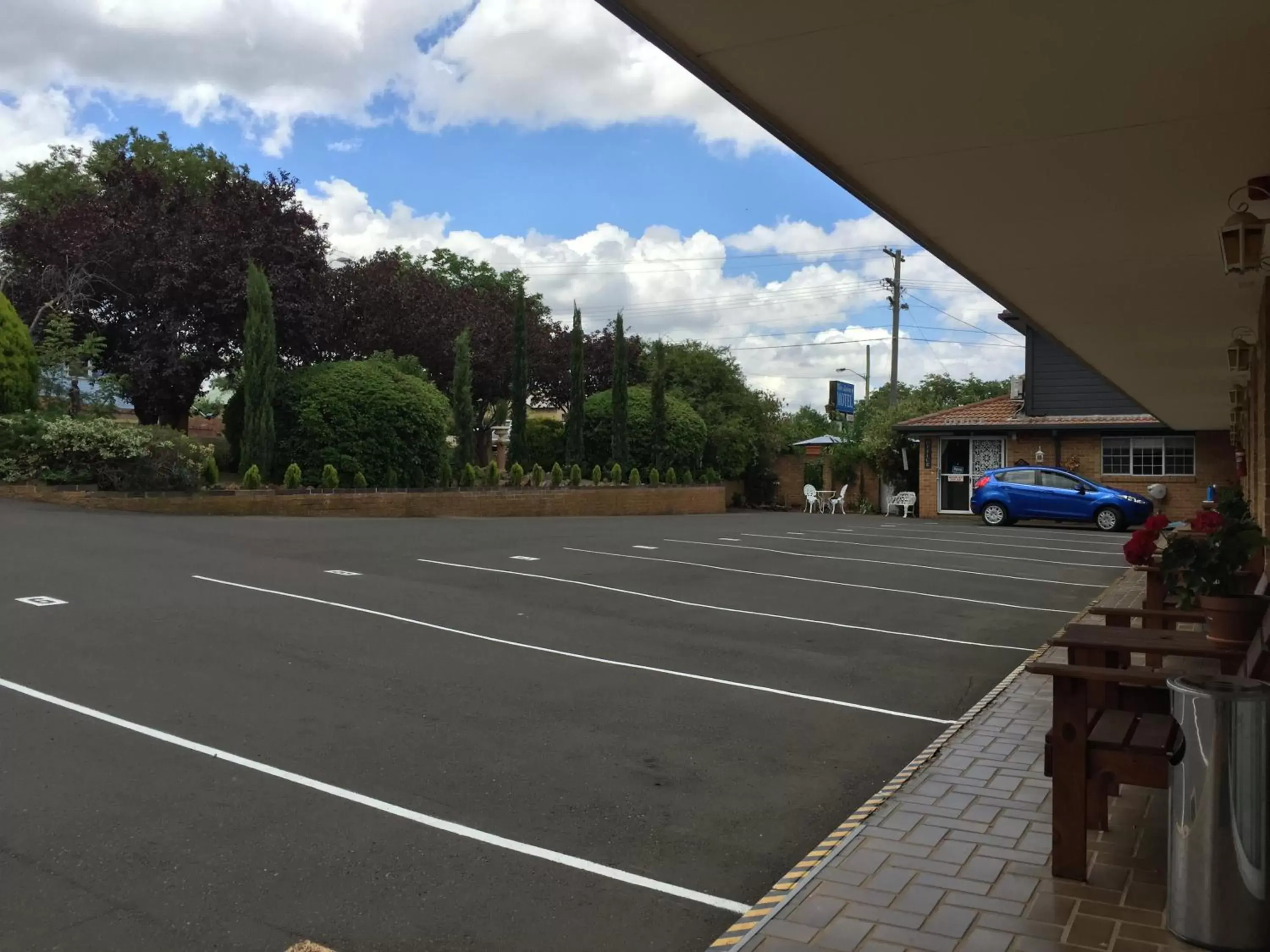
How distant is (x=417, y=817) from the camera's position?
4938mm

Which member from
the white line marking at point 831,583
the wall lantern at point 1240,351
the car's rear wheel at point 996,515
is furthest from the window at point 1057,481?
the wall lantern at point 1240,351

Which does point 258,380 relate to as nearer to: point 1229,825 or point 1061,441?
point 1061,441

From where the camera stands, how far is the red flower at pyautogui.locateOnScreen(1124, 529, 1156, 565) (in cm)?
726

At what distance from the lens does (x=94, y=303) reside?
2705cm

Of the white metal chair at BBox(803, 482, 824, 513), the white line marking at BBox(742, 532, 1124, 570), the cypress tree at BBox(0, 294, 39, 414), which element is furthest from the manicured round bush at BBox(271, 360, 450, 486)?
the white metal chair at BBox(803, 482, 824, 513)

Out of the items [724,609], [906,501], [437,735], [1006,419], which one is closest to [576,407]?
[906,501]

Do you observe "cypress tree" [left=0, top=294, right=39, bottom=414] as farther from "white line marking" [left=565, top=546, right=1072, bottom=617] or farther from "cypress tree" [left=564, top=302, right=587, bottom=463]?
"cypress tree" [left=564, top=302, right=587, bottom=463]

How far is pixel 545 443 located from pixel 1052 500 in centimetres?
1554

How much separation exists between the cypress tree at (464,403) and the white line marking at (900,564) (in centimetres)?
1132

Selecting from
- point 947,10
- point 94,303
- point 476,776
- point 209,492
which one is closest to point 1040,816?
point 476,776

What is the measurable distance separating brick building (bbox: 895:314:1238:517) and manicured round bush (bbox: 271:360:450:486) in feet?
47.5

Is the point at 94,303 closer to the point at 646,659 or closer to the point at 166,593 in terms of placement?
the point at 166,593

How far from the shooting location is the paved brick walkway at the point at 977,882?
352 centimetres

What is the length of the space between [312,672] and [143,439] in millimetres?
13413
